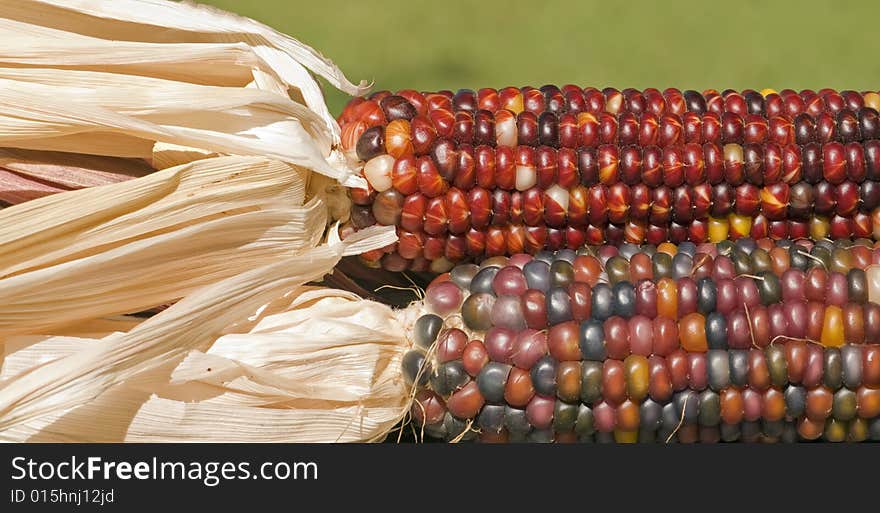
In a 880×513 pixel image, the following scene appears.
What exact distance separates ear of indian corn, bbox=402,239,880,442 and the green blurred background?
37.8 inches

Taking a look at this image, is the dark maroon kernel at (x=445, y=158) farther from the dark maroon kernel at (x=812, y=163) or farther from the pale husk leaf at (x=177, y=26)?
the dark maroon kernel at (x=812, y=163)

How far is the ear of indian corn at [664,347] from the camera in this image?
5.13 feet

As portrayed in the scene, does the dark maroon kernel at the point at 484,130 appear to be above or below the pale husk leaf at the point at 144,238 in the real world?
above

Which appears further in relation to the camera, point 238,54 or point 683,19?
point 683,19

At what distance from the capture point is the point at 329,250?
1.66m

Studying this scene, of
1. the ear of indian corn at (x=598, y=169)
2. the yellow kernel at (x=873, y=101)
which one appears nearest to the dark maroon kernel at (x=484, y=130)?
the ear of indian corn at (x=598, y=169)

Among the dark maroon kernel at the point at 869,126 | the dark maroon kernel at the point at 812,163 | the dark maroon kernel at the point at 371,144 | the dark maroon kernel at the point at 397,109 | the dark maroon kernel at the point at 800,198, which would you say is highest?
the dark maroon kernel at the point at 397,109

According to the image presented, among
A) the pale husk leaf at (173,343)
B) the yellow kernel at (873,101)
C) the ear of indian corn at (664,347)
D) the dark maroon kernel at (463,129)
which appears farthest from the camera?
the yellow kernel at (873,101)

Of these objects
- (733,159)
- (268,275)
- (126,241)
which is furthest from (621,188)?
(126,241)

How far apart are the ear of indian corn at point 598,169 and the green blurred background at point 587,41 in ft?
2.46

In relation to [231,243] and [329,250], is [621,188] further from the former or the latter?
[231,243]

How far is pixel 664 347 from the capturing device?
156cm

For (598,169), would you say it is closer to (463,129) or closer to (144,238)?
(463,129)

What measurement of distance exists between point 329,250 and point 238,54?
38 cm
